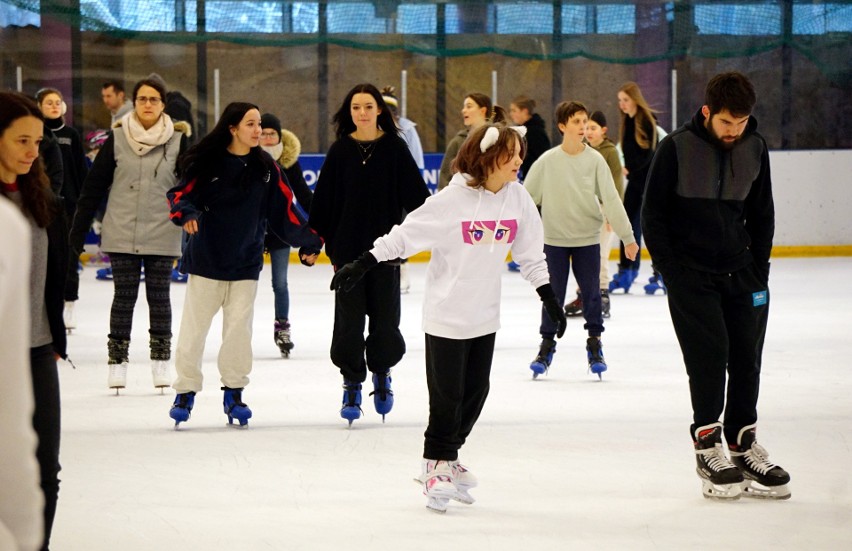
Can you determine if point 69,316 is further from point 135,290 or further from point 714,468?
point 714,468

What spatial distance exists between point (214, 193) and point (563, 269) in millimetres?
2180

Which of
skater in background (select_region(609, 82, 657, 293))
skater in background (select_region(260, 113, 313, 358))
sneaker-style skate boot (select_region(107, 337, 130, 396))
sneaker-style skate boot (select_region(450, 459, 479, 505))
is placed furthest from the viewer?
skater in background (select_region(609, 82, 657, 293))

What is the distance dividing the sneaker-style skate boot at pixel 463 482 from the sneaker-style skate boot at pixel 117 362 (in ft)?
8.28

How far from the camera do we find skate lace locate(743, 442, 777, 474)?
432 cm

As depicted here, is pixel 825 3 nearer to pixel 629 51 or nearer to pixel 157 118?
pixel 629 51

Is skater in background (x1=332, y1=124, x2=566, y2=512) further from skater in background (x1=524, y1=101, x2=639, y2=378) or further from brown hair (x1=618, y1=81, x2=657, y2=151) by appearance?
brown hair (x1=618, y1=81, x2=657, y2=151)

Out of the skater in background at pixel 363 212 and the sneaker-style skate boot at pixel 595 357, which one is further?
the sneaker-style skate boot at pixel 595 357

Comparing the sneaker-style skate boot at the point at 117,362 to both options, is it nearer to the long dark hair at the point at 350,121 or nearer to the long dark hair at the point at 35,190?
the long dark hair at the point at 350,121

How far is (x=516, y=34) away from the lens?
14.7 metres

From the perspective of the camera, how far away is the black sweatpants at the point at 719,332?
425 cm

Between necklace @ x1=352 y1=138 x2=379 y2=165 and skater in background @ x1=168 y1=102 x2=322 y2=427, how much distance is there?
1.21ft

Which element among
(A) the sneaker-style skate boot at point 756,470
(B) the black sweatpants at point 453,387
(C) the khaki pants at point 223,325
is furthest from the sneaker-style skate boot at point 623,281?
(B) the black sweatpants at point 453,387

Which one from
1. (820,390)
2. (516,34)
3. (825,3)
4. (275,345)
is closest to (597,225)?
(820,390)

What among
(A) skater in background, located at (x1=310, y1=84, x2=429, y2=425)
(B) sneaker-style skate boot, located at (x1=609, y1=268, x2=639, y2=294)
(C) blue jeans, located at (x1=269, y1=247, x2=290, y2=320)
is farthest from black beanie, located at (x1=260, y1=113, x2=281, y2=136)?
(B) sneaker-style skate boot, located at (x1=609, y1=268, x2=639, y2=294)
